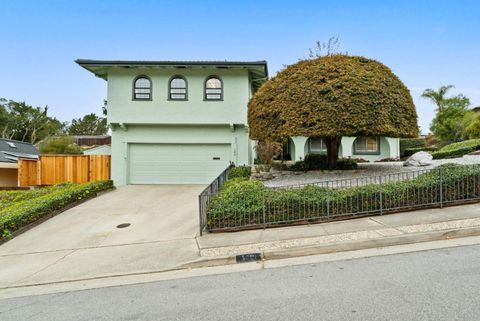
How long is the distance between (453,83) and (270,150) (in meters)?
32.1

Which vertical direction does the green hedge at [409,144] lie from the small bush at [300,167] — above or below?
above

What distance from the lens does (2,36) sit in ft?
59.9

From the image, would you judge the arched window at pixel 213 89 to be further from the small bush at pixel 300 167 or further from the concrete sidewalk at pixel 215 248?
the concrete sidewalk at pixel 215 248

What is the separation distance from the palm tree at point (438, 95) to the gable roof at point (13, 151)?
40862 mm

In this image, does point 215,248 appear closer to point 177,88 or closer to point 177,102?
point 177,102

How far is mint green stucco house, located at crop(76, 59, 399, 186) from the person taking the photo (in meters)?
13.7

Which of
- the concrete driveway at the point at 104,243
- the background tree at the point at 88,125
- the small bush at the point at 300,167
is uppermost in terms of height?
the background tree at the point at 88,125

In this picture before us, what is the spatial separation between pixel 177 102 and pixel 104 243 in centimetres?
861

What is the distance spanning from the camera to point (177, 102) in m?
13.7

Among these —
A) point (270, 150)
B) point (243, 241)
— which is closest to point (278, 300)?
point (243, 241)

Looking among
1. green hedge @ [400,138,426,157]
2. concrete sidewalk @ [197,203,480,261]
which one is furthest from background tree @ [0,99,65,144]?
green hedge @ [400,138,426,157]

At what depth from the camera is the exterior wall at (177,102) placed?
44.9 ft

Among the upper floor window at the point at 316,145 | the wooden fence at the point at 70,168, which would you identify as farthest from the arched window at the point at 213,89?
the upper floor window at the point at 316,145

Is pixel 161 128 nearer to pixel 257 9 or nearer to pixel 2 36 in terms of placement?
pixel 257 9
